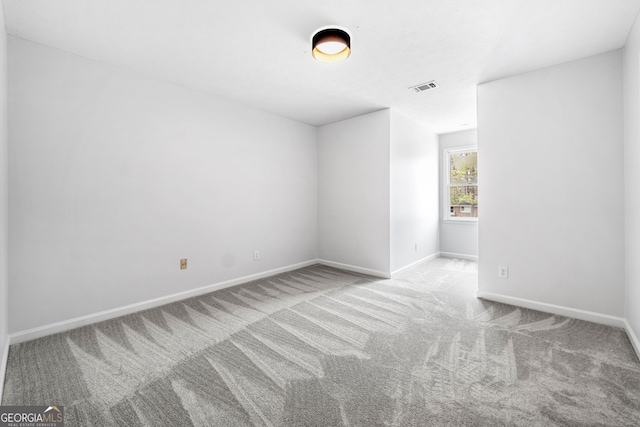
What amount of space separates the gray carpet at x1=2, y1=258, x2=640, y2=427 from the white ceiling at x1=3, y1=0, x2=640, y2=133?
2.57 metres

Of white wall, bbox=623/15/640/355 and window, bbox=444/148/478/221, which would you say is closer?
white wall, bbox=623/15/640/355

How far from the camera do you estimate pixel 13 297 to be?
2211 millimetres

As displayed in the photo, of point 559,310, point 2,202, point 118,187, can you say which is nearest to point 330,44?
point 118,187

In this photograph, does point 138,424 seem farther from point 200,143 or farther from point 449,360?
point 200,143

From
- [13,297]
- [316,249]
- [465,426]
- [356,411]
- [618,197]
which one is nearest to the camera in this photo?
[465,426]

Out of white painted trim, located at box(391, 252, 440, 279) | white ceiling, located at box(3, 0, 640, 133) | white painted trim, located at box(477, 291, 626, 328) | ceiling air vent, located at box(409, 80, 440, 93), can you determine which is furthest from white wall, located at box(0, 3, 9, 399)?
white painted trim, located at box(477, 291, 626, 328)

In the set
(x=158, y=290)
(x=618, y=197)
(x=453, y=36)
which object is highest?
(x=453, y=36)

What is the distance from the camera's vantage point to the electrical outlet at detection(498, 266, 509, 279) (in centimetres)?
304

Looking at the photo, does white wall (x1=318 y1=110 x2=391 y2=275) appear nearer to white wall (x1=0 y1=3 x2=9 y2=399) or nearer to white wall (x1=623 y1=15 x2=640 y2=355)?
white wall (x1=623 y1=15 x2=640 y2=355)

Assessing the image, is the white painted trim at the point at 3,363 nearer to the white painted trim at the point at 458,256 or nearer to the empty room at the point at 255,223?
the empty room at the point at 255,223

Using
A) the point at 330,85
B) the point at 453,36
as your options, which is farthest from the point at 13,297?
the point at 453,36

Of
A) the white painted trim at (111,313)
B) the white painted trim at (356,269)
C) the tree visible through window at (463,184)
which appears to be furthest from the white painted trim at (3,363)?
the tree visible through window at (463,184)

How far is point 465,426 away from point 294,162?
13.1 feet

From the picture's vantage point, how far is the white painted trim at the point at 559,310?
2.47 m
